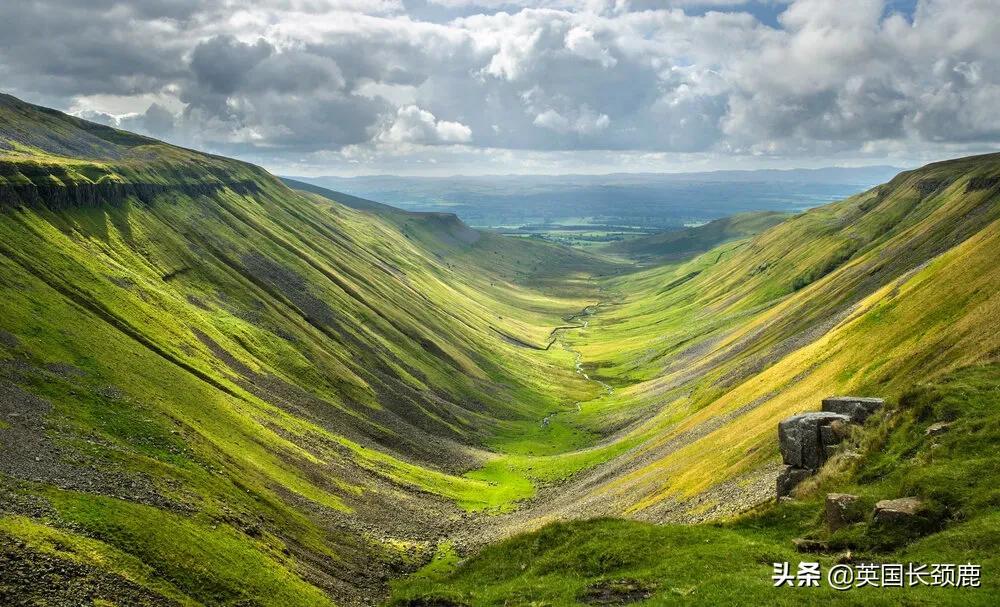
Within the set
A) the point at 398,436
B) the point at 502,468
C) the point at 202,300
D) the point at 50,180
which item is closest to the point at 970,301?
the point at 502,468

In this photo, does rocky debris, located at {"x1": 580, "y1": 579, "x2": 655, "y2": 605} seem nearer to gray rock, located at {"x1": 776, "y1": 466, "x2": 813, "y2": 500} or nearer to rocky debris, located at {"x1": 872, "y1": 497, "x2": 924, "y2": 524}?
rocky debris, located at {"x1": 872, "y1": 497, "x2": 924, "y2": 524}

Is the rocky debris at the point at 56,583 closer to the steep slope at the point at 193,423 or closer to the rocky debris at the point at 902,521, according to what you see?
the steep slope at the point at 193,423

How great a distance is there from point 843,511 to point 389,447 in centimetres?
10595

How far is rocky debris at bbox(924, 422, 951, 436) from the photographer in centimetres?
4824

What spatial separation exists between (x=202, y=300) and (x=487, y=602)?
5276 inches

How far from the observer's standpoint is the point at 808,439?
189ft

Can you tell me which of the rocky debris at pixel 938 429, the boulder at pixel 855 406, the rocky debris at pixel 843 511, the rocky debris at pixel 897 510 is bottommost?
the rocky debris at pixel 843 511

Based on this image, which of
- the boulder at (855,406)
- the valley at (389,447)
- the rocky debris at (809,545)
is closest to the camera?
the rocky debris at (809,545)

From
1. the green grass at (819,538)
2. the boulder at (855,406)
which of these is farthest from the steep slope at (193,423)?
the boulder at (855,406)

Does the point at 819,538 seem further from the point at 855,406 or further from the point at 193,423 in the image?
the point at 193,423

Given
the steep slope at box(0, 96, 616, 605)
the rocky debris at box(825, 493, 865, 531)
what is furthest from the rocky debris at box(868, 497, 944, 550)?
the steep slope at box(0, 96, 616, 605)

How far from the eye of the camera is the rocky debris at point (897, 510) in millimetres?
40406

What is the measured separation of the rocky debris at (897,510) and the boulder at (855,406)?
16163 mm

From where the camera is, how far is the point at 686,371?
653 ft
